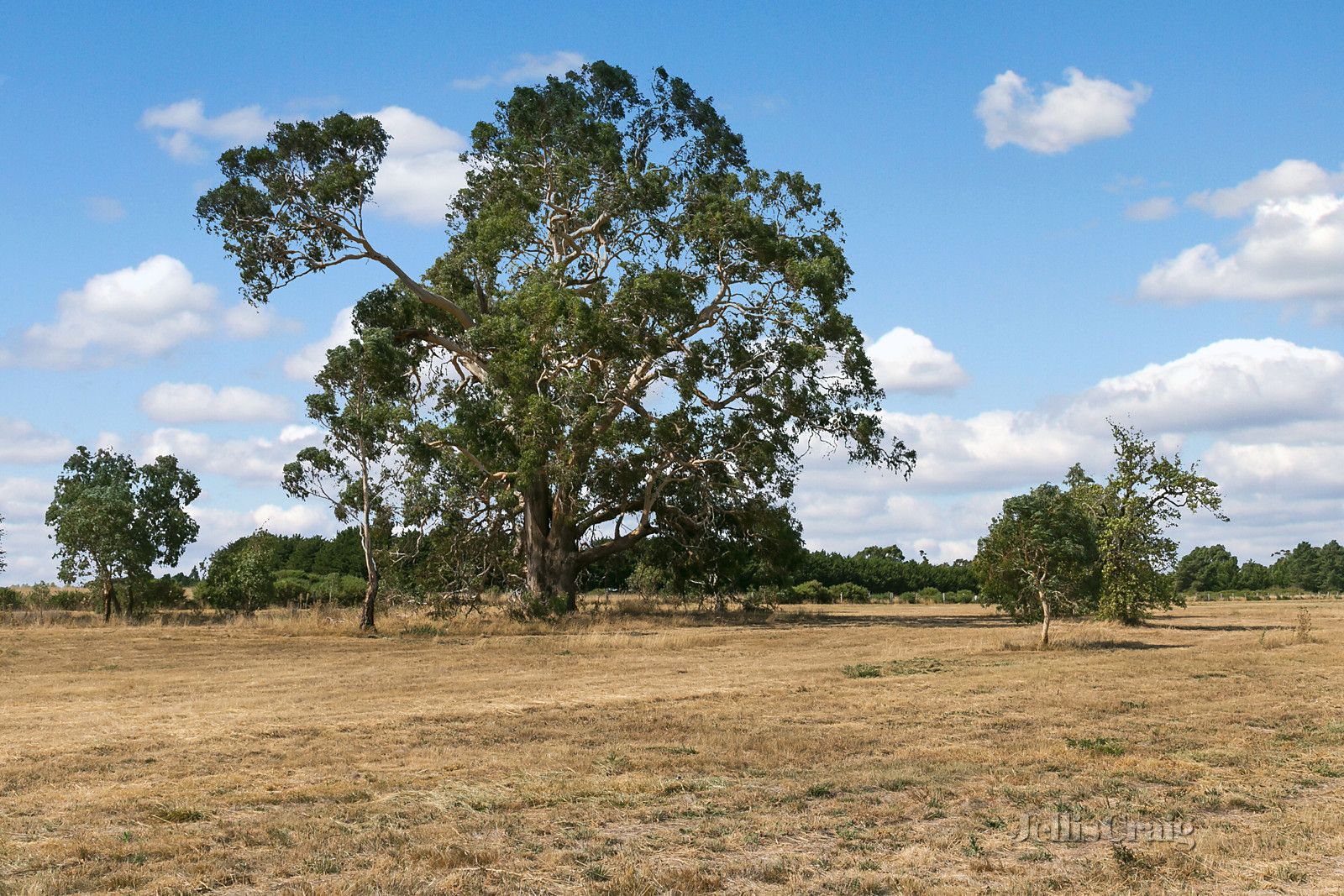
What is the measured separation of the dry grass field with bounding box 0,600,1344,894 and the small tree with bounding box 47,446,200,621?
17.0 metres

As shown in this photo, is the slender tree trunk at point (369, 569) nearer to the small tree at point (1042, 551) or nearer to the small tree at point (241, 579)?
the small tree at point (241, 579)

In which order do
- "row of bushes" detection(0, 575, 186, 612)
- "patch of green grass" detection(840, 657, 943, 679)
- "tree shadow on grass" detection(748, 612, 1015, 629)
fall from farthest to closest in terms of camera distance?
"row of bushes" detection(0, 575, 186, 612) < "tree shadow on grass" detection(748, 612, 1015, 629) < "patch of green grass" detection(840, 657, 943, 679)

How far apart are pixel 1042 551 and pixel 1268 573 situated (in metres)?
91.5

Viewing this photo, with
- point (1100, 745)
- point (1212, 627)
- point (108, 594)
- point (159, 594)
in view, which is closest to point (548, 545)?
point (108, 594)

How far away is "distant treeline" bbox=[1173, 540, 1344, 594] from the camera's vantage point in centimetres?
9925

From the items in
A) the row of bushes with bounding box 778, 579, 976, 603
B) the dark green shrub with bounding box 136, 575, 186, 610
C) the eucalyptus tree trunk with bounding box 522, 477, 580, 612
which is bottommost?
the row of bushes with bounding box 778, 579, 976, 603

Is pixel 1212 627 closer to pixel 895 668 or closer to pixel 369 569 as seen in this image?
pixel 895 668

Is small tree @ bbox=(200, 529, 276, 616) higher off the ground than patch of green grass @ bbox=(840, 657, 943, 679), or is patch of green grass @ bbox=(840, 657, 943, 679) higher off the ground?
small tree @ bbox=(200, 529, 276, 616)

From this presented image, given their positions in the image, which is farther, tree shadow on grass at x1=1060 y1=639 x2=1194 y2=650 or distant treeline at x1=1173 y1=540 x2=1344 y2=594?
distant treeline at x1=1173 y1=540 x2=1344 y2=594

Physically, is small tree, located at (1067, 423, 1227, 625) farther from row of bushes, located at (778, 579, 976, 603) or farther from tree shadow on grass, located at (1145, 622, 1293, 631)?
row of bushes, located at (778, 579, 976, 603)

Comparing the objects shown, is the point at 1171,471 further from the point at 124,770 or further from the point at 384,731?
the point at 124,770

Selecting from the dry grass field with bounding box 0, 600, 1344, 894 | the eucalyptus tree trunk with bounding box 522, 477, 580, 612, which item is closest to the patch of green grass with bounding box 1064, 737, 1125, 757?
the dry grass field with bounding box 0, 600, 1344, 894

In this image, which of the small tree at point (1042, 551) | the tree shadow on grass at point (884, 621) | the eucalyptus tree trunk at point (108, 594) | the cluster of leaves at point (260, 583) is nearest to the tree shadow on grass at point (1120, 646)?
the small tree at point (1042, 551)

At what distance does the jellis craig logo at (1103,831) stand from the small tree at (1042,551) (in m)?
17.7
